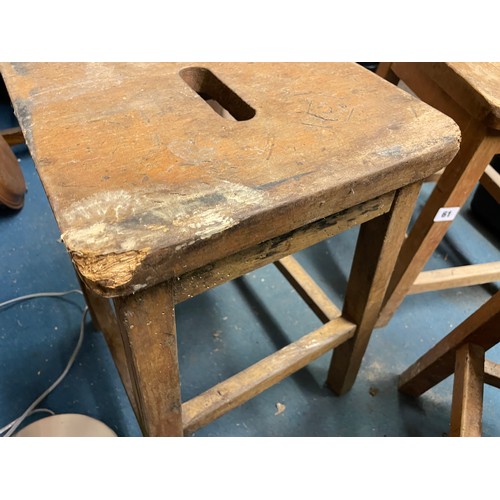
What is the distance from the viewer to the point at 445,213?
2.97 ft

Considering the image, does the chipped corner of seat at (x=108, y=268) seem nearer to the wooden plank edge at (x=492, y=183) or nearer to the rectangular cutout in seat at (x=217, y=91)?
the rectangular cutout in seat at (x=217, y=91)

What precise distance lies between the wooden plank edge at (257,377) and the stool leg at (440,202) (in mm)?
282

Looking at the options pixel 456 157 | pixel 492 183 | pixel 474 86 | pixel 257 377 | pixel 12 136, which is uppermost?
pixel 474 86

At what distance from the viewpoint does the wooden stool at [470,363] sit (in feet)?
2.45

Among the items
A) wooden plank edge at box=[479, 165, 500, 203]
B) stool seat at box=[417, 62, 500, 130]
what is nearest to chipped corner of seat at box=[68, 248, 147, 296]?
stool seat at box=[417, 62, 500, 130]

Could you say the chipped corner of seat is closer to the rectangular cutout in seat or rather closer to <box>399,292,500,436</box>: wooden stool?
the rectangular cutout in seat

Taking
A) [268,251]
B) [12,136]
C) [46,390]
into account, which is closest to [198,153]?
[268,251]

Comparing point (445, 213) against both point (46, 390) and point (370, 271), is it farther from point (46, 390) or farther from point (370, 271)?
point (46, 390)

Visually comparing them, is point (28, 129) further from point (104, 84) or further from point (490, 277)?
point (490, 277)

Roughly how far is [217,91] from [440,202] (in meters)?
0.52

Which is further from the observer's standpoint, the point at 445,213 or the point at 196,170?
the point at 445,213

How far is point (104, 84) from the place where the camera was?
604 millimetres

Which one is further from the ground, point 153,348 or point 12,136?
point 153,348

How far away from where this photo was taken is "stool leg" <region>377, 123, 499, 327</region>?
0.78 m
